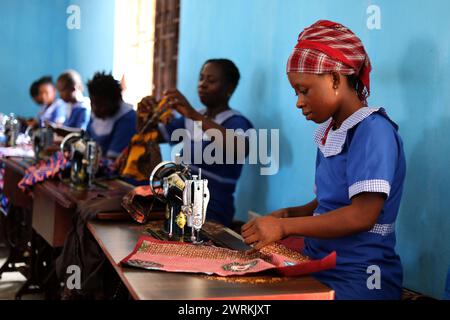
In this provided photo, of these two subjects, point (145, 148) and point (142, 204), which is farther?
point (145, 148)

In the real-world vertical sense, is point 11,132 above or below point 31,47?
below

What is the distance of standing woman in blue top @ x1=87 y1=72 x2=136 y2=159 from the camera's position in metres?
4.09

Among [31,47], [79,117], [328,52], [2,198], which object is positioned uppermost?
[31,47]

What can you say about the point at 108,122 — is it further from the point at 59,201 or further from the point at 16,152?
the point at 59,201

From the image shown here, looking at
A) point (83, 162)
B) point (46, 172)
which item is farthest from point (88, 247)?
point (46, 172)

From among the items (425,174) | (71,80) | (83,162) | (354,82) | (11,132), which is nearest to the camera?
(354,82)

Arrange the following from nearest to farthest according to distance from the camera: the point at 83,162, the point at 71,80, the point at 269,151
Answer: the point at 83,162
the point at 269,151
the point at 71,80

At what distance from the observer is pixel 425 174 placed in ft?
7.42

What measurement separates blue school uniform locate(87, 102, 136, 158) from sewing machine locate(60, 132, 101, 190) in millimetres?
838

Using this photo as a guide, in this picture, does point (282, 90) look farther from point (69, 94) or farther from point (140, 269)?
point (69, 94)

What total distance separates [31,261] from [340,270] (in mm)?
2656

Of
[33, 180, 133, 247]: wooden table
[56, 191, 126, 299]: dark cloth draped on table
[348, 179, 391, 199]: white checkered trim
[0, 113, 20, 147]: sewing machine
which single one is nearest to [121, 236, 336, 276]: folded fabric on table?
[348, 179, 391, 199]: white checkered trim

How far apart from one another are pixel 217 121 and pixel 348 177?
5.33 feet

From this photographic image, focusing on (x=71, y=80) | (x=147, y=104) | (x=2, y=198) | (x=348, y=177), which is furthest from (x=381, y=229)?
(x=71, y=80)
